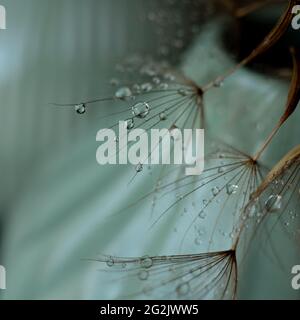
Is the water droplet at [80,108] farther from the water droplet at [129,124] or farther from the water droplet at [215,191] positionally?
the water droplet at [215,191]

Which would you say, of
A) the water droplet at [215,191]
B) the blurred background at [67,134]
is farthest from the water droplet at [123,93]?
the water droplet at [215,191]

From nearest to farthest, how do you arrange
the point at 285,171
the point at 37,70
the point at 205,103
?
the point at 285,171 → the point at 205,103 → the point at 37,70

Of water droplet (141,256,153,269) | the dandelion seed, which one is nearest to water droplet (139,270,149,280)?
water droplet (141,256,153,269)

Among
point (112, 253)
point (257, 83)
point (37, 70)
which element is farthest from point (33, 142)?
point (257, 83)

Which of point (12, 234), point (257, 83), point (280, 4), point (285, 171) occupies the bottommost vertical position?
point (12, 234)

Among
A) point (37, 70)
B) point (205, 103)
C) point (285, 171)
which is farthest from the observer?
point (37, 70)

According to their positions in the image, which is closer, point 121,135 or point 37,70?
point 121,135

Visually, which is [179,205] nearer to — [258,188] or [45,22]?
[258,188]
